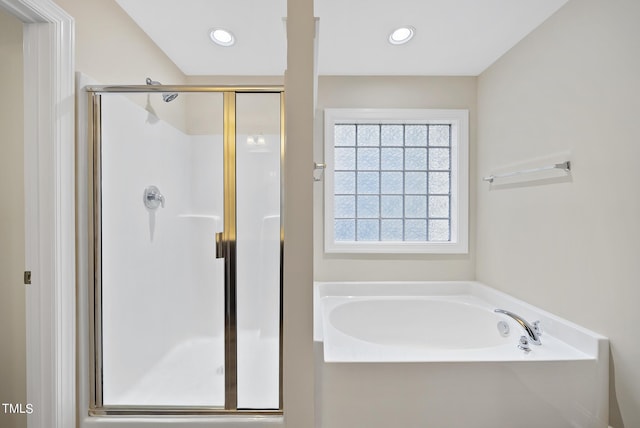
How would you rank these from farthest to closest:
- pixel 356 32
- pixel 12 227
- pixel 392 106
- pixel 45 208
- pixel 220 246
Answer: pixel 392 106
pixel 356 32
pixel 220 246
pixel 12 227
pixel 45 208

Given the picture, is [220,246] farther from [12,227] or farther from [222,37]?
[222,37]

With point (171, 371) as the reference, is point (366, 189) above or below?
above

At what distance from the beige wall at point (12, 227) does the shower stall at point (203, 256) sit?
0.26m

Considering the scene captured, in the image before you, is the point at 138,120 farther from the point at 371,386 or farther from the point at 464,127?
the point at 464,127

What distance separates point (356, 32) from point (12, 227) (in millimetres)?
2002

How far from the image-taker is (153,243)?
1.79 m

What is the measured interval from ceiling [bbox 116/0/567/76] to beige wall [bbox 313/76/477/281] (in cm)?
8

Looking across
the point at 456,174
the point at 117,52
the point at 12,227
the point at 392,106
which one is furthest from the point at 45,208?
the point at 456,174

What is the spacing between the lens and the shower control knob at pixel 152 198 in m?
1.75

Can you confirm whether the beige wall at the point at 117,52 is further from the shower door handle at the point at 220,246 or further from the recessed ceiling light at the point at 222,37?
the shower door handle at the point at 220,246

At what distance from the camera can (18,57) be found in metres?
1.37

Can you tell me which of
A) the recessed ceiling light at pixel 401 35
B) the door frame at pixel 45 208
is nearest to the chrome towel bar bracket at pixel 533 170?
the recessed ceiling light at pixel 401 35

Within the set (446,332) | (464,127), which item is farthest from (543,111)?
(446,332)

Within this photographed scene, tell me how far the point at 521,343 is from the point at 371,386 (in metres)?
0.73
